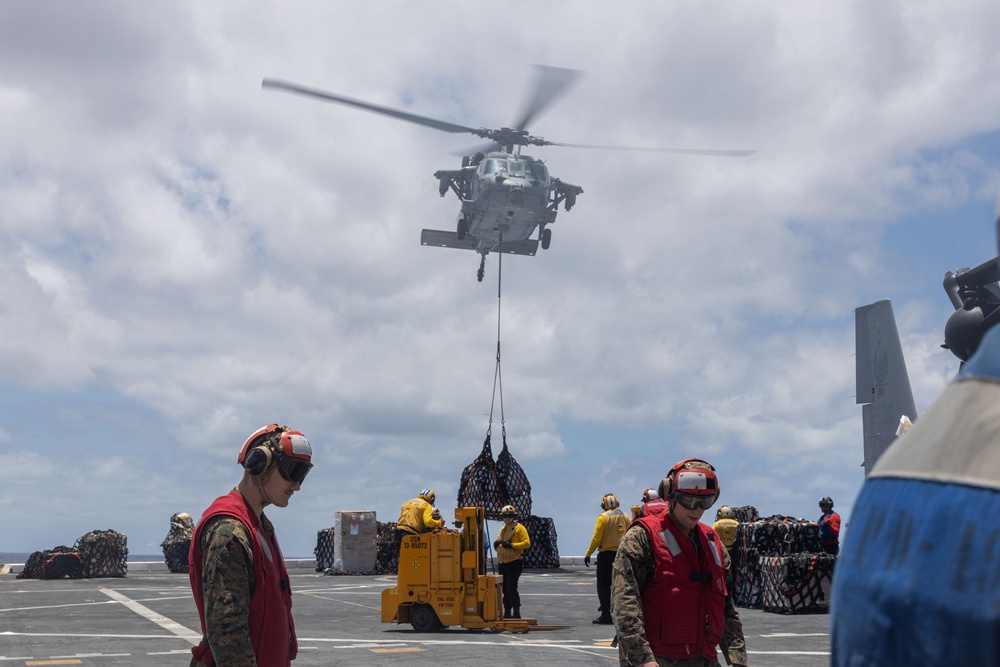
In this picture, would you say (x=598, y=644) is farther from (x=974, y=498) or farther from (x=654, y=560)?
(x=974, y=498)

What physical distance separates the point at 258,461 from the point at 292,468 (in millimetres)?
145

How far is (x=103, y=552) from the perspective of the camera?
3394 centimetres

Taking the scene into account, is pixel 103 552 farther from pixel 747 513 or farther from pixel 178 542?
pixel 747 513

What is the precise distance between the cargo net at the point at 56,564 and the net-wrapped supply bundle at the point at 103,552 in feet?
1.45

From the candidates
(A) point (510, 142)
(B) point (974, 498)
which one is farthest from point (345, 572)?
(B) point (974, 498)

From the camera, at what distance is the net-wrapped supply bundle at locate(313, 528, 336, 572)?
35000mm

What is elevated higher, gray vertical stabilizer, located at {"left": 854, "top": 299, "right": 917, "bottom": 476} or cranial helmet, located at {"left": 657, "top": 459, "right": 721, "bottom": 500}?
gray vertical stabilizer, located at {"left": 854, "top": 299, "right": 917, "bottom": 476}

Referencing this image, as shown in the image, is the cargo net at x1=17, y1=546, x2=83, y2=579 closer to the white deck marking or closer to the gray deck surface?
the gray deck surface

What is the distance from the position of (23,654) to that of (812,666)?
374 inches

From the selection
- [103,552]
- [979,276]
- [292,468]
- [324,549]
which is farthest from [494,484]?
[292,468]

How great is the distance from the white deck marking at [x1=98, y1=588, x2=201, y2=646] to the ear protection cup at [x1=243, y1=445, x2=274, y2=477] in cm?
1080

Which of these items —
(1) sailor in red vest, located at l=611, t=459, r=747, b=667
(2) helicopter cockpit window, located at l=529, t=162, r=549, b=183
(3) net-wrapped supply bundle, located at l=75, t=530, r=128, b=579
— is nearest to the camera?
(1) sailor in red vest, located at l=611, t=459, r=747, b=667

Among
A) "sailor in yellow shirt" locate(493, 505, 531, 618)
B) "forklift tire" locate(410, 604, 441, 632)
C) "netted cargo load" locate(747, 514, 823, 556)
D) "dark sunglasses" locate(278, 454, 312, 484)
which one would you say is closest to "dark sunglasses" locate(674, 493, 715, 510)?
"dark sunglasses" locate(278, 454, 312, 484)

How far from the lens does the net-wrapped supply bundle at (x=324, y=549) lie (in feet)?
115
